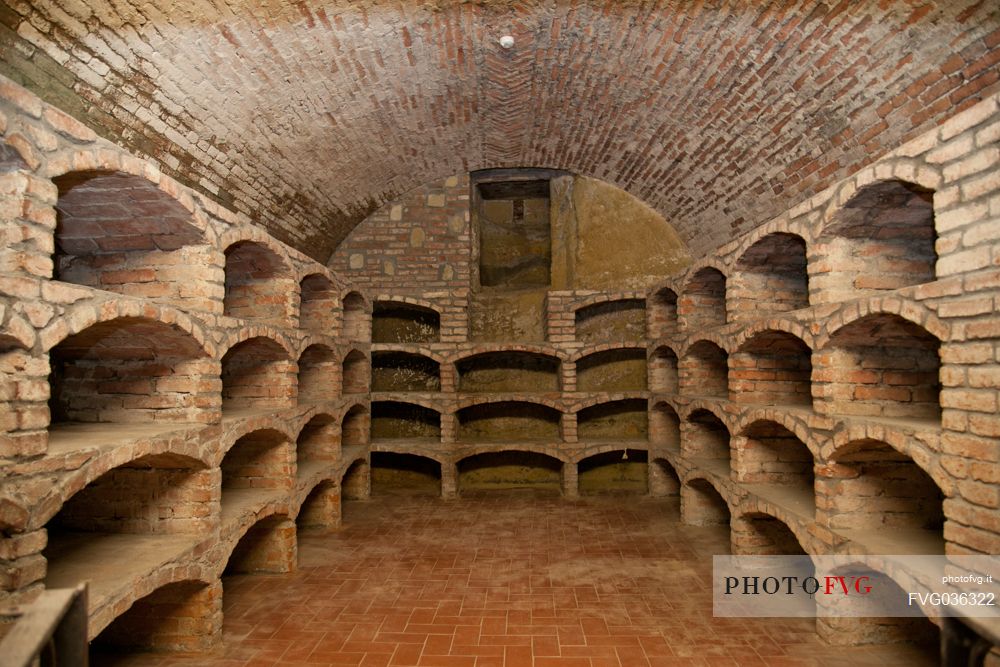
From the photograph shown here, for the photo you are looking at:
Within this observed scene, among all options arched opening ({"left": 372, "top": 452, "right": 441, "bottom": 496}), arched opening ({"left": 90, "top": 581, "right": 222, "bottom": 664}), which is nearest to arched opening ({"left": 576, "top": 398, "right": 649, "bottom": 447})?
arched opening ({"left": 372, "top": 452, "right": 441, "bottom": 496})

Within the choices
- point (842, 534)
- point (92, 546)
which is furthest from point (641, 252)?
point (92, 546)

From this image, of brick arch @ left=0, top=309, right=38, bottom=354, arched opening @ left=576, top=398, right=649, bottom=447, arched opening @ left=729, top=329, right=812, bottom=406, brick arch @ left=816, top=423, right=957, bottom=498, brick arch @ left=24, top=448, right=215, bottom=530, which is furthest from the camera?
arched opening @ left=576, top=398, right=649, bottom=447

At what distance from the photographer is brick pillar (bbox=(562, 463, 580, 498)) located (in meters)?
8.35

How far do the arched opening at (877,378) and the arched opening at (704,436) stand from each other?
2915mm

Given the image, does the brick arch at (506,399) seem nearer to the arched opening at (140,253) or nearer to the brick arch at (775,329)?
the brick arch at (775,329)

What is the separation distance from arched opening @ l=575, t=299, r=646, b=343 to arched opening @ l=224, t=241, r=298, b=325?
196 inches

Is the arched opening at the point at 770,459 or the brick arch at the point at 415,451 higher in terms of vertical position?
the arched opening at the point at 770,459

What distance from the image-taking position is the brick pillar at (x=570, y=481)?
835cm

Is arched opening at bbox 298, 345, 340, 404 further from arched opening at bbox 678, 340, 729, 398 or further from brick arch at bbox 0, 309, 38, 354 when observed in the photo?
arched opening at bbox 678, 340, 729, 398

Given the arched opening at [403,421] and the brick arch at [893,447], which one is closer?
the brick arch at [893,447]

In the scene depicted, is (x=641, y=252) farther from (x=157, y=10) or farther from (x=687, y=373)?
(x=157, y=10)

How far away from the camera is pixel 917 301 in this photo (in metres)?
3.14

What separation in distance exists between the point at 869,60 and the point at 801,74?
0.57 m

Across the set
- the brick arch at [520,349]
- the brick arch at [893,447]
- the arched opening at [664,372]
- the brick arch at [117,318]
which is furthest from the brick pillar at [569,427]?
the brick arch at [117,318]
